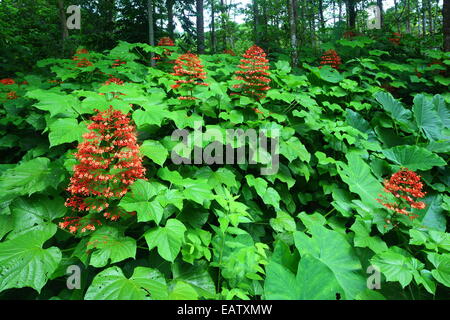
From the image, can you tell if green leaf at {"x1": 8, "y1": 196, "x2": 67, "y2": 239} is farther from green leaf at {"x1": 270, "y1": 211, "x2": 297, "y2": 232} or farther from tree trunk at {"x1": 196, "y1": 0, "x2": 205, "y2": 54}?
tree trunk at {"x1": 196, "y1": 0, "x2": 205, "y2": 54}

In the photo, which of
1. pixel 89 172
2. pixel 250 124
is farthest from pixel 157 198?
pixel 250 124

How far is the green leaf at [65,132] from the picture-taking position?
2133mm

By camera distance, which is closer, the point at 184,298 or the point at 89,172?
the point at 184,298

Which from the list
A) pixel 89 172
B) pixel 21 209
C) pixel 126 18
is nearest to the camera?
pixel 89 172

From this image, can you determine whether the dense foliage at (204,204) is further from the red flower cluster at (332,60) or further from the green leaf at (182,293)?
the red flower cluster at (332,60)

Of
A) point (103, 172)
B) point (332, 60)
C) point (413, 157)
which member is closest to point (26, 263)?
point (103, 172)

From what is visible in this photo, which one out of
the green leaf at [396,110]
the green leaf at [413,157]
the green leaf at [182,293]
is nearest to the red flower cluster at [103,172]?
the green leaf at [182,293]

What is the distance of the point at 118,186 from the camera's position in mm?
1836

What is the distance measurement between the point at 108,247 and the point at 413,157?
3.56m

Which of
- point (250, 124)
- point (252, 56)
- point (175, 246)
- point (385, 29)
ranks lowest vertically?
point (175, 246)

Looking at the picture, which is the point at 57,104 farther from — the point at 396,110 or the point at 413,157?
the point at 396,110

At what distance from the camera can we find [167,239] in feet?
5.41

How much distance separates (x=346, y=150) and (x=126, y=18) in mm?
7236
